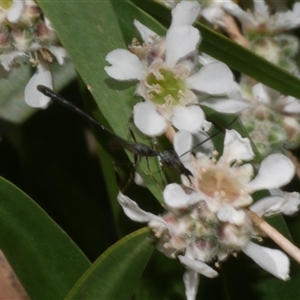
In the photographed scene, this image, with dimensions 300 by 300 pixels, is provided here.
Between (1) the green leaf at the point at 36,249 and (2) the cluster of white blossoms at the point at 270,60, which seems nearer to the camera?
(1) the green leaf at the point at 36,249

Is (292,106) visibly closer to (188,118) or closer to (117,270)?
(188,118)

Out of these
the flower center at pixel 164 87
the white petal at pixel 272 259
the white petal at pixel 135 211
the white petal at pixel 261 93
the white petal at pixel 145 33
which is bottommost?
the white petal at pixel 272 259

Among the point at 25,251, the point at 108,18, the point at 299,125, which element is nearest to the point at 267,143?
the point at 299,125

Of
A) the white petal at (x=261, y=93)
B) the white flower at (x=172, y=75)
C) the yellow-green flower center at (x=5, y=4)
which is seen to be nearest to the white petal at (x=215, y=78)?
the white flower at (x=172, y=75)

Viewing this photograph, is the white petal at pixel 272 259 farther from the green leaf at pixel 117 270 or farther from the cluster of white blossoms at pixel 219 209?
the green leaf at pixel 117 270

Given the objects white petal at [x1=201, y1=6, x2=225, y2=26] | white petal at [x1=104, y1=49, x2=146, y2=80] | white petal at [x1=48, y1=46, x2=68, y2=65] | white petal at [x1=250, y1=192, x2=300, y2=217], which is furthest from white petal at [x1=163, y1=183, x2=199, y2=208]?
white petal at [x1=201, y1=6, x2=225, y2=26]

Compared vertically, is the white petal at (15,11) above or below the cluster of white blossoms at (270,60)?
above

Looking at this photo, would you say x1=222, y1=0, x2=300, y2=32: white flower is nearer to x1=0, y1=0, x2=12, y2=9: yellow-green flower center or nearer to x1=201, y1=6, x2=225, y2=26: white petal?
x1=201, y1=6, x2=225, y2=26: white petal
